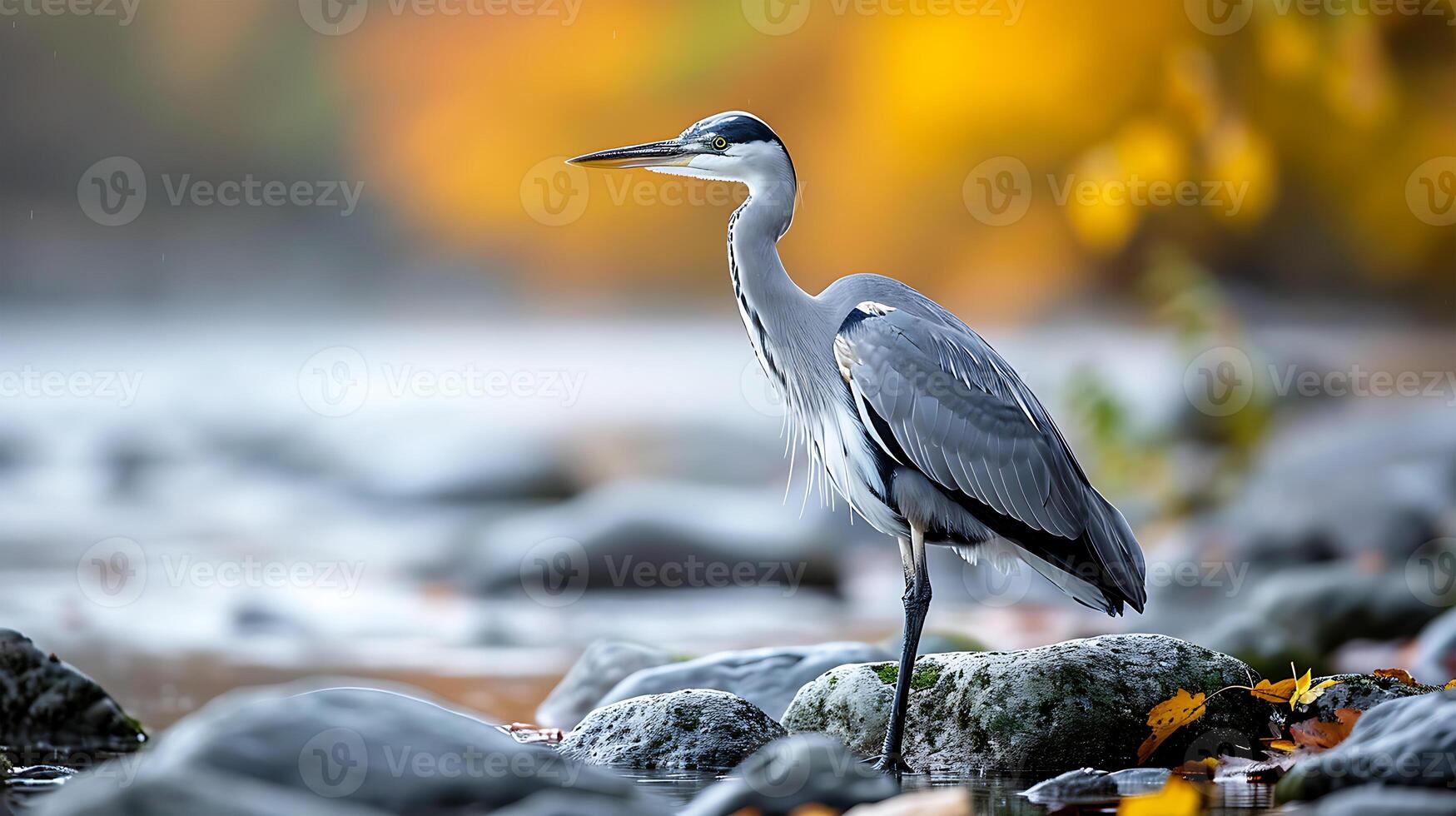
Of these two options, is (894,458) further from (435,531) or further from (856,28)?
(856,28)

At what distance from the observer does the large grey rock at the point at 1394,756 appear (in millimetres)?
2996

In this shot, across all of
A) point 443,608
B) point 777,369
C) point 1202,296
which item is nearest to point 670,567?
point 443,608

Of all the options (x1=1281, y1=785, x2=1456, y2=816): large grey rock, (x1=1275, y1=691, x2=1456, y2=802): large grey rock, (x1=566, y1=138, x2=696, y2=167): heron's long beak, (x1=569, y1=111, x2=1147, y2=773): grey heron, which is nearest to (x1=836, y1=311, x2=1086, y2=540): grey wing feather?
(x1=569, y1=111, x2=1147, y2=773): grey heron

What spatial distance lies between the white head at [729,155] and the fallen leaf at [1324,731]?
2141 millimetres

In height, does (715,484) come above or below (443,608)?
above

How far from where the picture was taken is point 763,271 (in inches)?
170

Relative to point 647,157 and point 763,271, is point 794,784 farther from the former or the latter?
point 647,157

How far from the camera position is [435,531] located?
36.7 ft

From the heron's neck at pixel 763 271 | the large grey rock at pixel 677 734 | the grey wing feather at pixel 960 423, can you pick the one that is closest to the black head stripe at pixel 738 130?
the heron's neck at pixel 763 271

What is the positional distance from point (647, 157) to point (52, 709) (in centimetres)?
270

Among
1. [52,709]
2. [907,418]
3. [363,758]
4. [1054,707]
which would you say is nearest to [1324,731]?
[1054,707]

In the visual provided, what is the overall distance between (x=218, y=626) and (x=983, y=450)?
20.1 feet

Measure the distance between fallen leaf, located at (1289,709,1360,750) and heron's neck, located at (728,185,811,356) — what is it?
1.85 m

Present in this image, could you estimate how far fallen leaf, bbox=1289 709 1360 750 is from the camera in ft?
12.5
